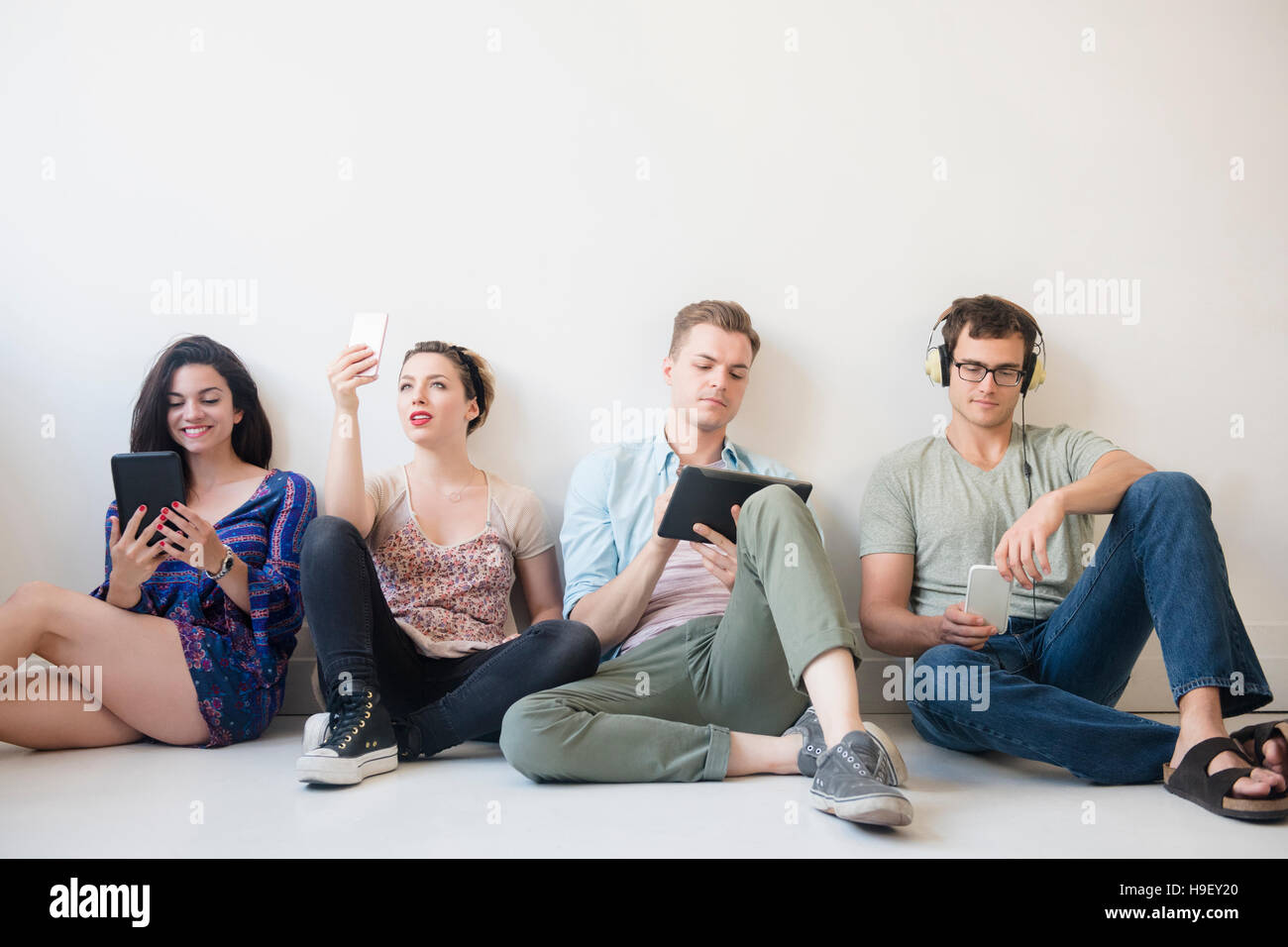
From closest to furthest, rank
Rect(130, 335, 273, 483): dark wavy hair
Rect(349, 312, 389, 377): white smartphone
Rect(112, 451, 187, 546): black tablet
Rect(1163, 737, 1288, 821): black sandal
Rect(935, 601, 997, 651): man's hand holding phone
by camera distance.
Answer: Rect(1163, 737, 1288, 821): black sandal, Rect(935, 601, 997, 651): man's hand holding phone, Rect(112, 451, 187, 546): black tablet, Rect(349, 312, 389, 377): white smartphone, Rect(130, 335, 273, 483): dark wavy hair

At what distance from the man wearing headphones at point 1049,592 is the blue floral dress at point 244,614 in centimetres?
140

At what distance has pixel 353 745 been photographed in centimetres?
175

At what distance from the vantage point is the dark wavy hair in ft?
7.73

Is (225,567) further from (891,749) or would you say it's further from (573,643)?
(891,749)

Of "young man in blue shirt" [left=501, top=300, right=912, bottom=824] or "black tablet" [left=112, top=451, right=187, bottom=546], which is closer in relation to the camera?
"young man in blue shirt" [left=501, top=300, right=912, bottom=824]

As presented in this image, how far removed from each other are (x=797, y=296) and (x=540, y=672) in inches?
52.5

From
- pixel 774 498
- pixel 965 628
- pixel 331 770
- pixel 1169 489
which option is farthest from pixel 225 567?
pixel 1169 489

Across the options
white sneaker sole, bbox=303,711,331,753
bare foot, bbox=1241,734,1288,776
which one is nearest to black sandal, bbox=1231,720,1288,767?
bare foot, bbox=1241,734,1288,776

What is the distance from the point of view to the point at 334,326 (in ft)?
8.43

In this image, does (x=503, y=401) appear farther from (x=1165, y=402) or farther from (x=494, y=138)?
(x=1165, y=402)

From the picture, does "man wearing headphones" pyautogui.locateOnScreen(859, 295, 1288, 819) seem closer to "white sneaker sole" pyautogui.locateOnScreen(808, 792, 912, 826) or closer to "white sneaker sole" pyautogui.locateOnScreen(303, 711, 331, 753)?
"white sneaker sole" pyautogui.locateOnScreen(808, 792, 912, 826)

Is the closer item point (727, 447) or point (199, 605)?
point (199, 605)

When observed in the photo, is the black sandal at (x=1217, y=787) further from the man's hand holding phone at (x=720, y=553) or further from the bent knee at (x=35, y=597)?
the bent knee at (x=35, y=597)
